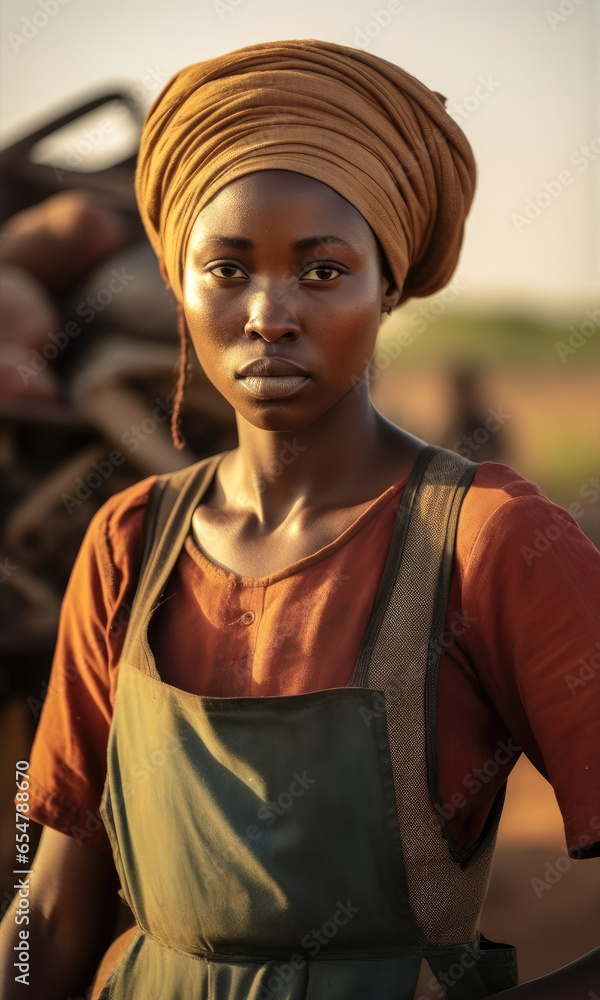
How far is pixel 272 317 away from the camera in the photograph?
1324 millimetres

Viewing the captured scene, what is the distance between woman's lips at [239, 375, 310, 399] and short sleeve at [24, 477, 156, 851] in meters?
0.40

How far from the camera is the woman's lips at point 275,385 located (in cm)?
135

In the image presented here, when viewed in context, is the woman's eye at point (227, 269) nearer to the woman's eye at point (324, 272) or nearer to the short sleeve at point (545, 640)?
the woman's eye at point (324, 272)

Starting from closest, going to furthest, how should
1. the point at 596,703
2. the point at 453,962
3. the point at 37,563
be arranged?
the point at 596,703 < the point at 453,962 < the point at 37,563

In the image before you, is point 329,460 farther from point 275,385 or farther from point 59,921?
point 59,921

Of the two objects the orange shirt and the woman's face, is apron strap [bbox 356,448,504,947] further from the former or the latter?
the woman's face

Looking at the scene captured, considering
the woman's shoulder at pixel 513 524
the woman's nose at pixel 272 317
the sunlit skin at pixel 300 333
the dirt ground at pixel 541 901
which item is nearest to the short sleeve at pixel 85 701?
the sunlit skin at pixel 300 333

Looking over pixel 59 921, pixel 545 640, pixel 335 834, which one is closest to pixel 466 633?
pixel 545 640

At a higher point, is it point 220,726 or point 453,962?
point 220,726

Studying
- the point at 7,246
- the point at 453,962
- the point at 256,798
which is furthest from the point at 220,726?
the point at 7,246

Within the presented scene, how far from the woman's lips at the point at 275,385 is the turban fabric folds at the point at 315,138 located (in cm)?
25

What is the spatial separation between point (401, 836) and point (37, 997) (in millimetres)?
759

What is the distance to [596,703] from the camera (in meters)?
1.19

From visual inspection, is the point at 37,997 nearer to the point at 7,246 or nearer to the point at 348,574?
the point at 348,574
